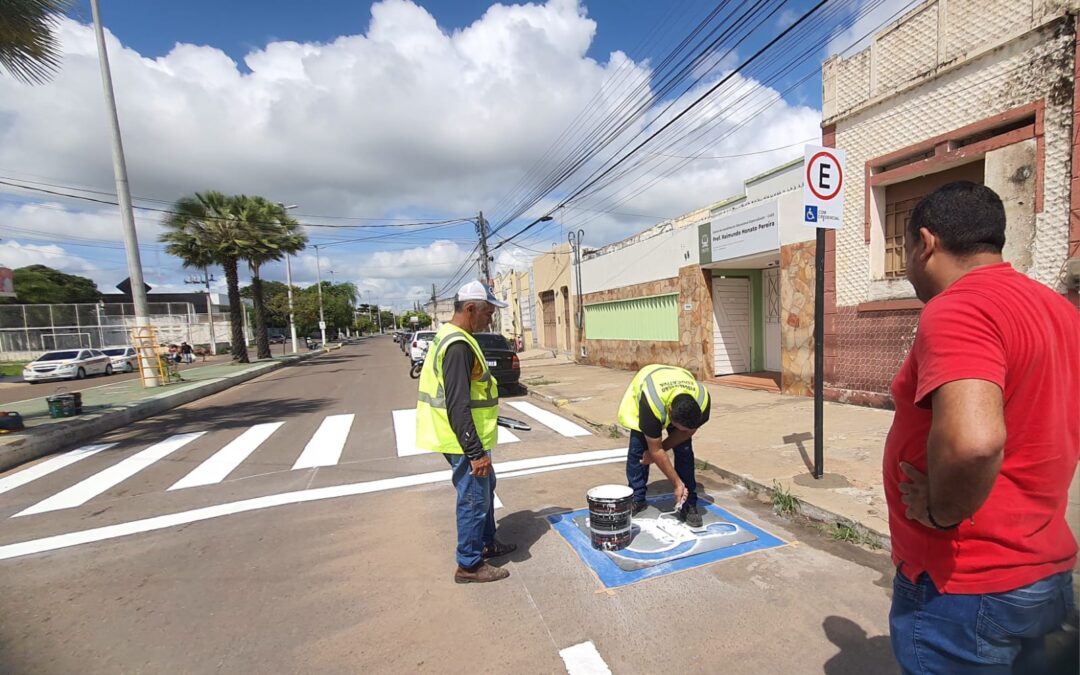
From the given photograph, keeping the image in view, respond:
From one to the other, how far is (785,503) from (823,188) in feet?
9.49

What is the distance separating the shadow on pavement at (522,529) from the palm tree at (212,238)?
22853 millimetres

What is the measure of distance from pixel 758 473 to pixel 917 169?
5.14 m

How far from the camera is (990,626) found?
125 cm

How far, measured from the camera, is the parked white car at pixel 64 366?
65.7ft

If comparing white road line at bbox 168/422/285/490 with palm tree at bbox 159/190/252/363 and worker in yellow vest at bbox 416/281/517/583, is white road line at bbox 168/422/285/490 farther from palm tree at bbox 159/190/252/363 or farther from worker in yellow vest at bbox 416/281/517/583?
palm tree at bbox 159/190/252/363

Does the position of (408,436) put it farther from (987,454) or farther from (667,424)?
(987,454)

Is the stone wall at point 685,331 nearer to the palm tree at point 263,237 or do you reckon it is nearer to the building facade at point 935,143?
the building facade at point 935,143

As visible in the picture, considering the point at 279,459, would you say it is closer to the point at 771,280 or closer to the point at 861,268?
the point at 861,268

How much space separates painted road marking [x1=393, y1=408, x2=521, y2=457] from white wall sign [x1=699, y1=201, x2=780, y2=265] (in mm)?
6255

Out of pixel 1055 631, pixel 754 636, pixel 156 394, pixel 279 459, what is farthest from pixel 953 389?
pixel 156 394

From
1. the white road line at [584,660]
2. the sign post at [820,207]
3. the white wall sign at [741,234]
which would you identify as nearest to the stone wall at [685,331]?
the white wall sign at [741,234]

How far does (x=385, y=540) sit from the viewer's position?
4.03 metres

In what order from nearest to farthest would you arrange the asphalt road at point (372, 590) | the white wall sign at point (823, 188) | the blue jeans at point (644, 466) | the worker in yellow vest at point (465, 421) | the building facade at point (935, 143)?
the asphalt road at point (372, 590) → the worker in yellow vest at point (465, 421) → the blue jeans at point (644, 466) → the white wall sign at point (823, 188) → the building facade at point (935, 143)

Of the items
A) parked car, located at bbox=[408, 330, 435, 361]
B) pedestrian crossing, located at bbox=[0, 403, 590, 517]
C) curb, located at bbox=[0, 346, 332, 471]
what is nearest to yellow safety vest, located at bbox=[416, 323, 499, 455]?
pedestrian crossing, located at bbox=[0, 403, 590, 517]
